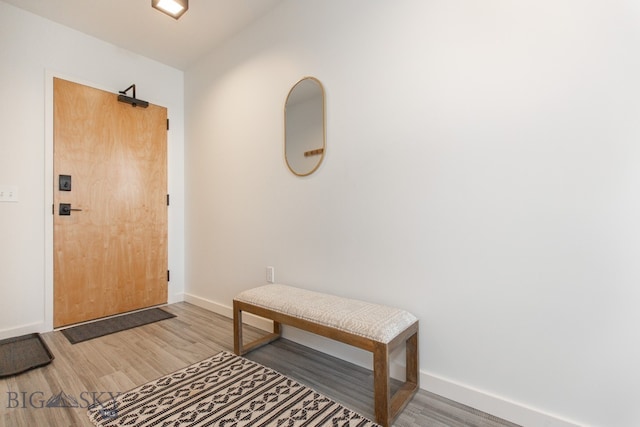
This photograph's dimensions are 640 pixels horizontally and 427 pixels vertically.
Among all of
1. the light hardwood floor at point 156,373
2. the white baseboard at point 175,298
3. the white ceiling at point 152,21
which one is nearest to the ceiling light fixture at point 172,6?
the white ceiling at point 152,21

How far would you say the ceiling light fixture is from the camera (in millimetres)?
2074

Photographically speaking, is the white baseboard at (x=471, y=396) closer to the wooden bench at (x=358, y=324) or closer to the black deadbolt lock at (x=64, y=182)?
the wooden bench at (x=358, y=324)

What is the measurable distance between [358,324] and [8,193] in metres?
2.88

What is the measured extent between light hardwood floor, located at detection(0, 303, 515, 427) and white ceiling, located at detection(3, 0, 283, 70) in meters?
2.66

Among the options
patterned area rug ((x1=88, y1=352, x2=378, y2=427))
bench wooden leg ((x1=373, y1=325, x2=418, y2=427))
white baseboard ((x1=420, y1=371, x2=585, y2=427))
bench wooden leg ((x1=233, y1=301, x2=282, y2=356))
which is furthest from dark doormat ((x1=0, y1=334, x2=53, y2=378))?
white baseboard ((x1=420, y1=371, x2=585, y2=427))

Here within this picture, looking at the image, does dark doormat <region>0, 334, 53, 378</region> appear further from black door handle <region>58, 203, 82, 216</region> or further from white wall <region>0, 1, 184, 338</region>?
black door handle <region>58, 203, 82, 216</region>

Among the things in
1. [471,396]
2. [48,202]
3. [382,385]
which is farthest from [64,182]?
[471,396]

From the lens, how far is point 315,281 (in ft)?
7.11

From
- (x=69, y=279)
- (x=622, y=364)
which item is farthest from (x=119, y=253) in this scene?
(x=622, y=364)

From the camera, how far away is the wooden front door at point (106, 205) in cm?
259

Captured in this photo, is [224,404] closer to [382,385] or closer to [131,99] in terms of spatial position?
[382,385]

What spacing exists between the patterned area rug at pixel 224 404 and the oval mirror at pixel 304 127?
141 centimetres

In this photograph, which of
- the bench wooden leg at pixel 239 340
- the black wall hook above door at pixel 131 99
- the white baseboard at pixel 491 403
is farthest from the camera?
the black wall hook above door at pixel 131 99

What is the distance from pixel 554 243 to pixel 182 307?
3.25 metres
